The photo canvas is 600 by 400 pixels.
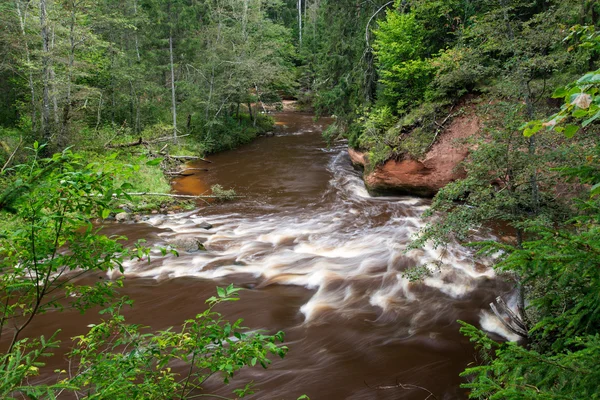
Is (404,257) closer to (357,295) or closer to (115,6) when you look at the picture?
(357,295)

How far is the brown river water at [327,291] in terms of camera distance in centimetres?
525

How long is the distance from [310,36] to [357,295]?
127 feet

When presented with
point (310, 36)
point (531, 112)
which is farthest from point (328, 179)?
point (310, 36)

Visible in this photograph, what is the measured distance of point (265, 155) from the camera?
2038 centimetres

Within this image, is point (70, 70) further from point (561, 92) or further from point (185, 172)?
point (561, 92)

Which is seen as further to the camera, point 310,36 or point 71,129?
point 310,36

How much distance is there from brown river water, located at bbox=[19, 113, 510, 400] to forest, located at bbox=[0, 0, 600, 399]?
1.38 feet

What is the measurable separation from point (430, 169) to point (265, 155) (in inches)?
442

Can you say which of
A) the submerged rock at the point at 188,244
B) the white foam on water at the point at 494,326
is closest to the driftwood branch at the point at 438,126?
the white foam on water at the point at 494,326

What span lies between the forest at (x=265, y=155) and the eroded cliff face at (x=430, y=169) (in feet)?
0.62

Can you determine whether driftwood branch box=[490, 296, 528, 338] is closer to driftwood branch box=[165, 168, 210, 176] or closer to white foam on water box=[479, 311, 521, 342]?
white foam on water box=[479, 311, 521, 342]

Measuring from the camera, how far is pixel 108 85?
18188 mm

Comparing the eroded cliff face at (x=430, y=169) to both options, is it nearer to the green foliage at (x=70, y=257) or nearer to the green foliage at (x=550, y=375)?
the green foliage at (x=550, y=375)

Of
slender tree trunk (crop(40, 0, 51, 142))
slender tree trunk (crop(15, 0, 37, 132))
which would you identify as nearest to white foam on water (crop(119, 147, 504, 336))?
slender tree trunk (crop(40, 0, 51, 142))
